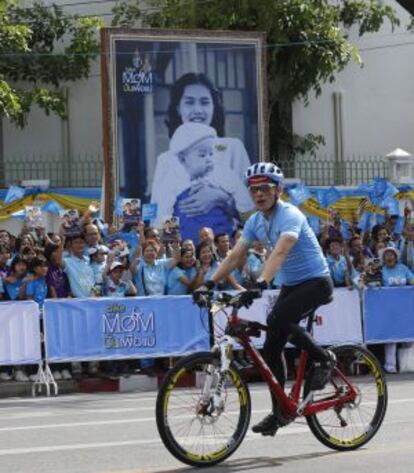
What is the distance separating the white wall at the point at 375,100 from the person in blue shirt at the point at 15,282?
48.2 ft

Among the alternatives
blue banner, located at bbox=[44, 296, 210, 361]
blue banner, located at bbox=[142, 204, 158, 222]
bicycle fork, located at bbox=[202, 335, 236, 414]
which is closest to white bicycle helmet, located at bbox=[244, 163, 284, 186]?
bicycle fork, located at bbox=[202, 335, 236, 414]

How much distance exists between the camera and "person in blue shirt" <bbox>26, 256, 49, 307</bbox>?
53.2 feet

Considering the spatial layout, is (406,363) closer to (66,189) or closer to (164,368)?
(164,368)

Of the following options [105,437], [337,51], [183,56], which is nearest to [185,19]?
[337,51]

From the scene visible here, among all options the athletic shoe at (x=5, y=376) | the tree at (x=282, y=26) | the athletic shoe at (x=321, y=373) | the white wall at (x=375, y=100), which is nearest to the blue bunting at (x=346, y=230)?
the tree at (x=282, y=26)

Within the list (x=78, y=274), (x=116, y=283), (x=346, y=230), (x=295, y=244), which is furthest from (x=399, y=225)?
(x=295, y=244)

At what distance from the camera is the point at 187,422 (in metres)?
8.71

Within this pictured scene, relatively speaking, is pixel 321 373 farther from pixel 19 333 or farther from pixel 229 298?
pixel 19 333

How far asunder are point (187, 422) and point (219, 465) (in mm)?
390

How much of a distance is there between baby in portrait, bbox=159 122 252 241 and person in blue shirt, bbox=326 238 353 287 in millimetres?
4043

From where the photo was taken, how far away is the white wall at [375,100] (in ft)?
99.7

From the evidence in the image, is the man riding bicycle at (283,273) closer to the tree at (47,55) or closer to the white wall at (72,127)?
the tree at (47,55)

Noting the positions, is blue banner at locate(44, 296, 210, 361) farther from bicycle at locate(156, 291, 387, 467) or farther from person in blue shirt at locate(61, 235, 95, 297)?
bicycle at locate(156, 291, 387, 467)

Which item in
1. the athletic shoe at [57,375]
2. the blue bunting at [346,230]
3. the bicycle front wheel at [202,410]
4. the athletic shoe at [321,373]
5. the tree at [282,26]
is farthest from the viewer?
the tree at [282,26]
